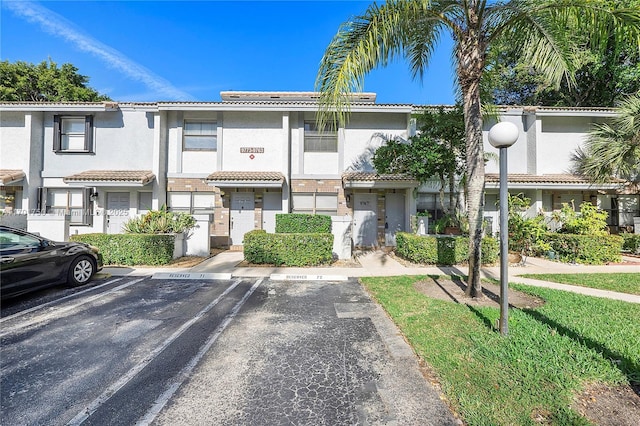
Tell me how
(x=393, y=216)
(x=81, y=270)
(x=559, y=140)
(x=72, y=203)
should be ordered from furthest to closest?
(x=559, y=140) → (x=393, y=216) → (x=72, y=203) → (x=81, y=270)

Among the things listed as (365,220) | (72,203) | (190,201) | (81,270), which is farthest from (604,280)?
(72,203)

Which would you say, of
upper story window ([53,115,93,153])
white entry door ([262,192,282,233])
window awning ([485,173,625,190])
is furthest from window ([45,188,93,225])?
window awning ([485,173,625,190])

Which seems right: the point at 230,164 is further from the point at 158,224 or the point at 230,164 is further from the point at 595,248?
the point at 595,248

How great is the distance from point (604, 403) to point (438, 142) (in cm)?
834

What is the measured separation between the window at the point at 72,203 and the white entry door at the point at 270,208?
803 cm

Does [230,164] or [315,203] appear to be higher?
[230,164]

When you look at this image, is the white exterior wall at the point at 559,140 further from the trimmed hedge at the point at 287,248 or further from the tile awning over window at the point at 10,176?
the tile awning over window at the point at 10,176

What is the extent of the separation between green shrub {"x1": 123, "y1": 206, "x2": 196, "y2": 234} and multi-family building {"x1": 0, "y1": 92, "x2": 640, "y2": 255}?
243 centimetres

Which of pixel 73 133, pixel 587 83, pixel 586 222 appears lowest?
pixel 586 222

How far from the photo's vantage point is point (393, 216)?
13273mm

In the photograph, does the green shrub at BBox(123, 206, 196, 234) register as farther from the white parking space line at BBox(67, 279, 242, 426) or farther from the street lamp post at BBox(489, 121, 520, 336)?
the street lamp post at BBox(489, 121, 520, 336)

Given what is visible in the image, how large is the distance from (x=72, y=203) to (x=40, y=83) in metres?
15.1

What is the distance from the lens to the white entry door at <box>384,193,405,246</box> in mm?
13188

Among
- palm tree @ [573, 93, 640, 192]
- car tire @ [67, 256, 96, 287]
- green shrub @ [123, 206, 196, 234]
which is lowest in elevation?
car tire @ [67, 256, 96, 287]
